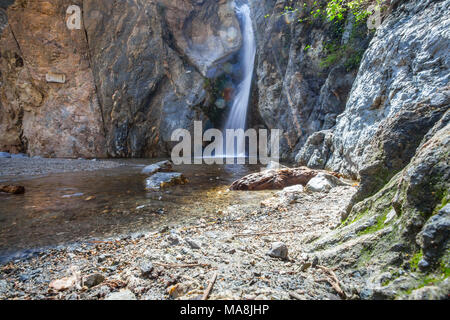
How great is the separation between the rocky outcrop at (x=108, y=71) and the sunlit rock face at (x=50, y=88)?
78mm

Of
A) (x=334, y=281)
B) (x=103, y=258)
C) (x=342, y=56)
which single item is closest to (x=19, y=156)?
(x=103, y=258)

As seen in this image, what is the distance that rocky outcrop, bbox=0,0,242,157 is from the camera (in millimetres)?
18172

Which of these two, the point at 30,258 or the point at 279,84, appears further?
the point at 279,84

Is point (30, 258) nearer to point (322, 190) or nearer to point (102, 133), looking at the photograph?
point (322, 190)

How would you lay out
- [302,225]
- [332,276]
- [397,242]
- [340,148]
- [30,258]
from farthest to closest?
[340,148]
[302,225]
[30,258]
[332,276]
[397,242]

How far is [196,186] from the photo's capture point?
6.29 meters

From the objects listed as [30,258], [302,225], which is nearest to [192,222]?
[302,225]

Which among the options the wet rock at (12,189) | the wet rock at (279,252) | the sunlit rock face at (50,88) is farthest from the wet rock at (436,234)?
the sunlit rock face at (50,88)

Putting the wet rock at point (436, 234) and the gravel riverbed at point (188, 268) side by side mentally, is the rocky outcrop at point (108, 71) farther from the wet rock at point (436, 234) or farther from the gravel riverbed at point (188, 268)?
the wet rock at point (436, 234)

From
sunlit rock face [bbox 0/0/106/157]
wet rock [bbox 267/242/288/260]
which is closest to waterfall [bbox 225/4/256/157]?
sunlit rock face [bbox 0/0/106/157]

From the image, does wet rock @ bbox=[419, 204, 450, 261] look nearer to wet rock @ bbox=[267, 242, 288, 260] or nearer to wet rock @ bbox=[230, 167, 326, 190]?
wet rock @ bbox=[267, 242, 288, 260]

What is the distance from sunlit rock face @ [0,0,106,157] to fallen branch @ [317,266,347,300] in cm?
2096
